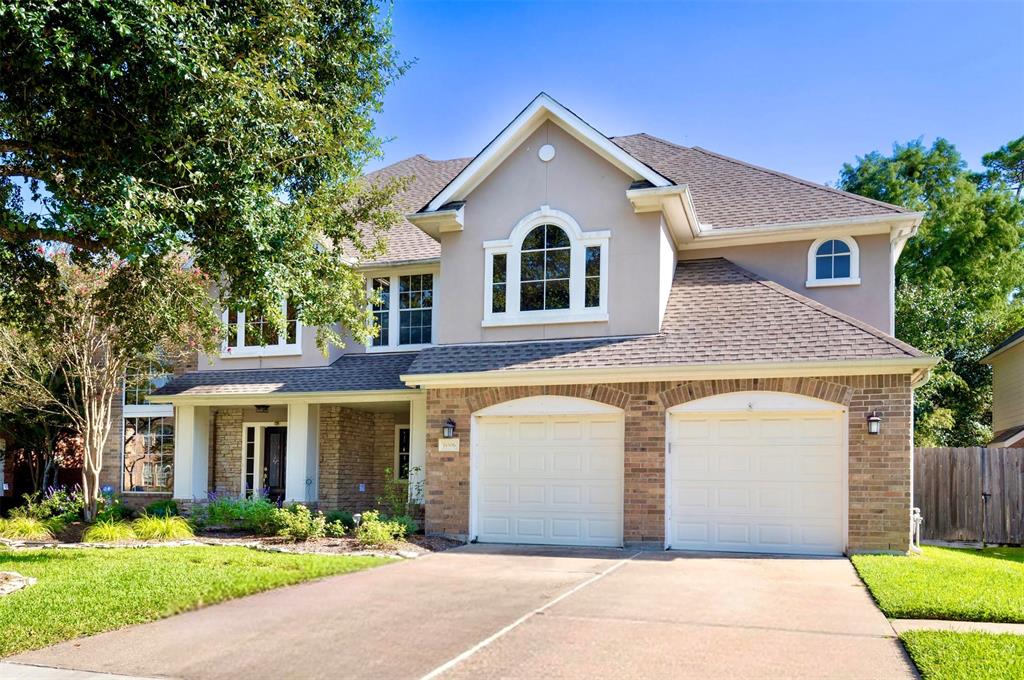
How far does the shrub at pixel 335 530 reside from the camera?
14.4 meters

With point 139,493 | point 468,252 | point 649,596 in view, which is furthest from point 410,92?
point 139,493

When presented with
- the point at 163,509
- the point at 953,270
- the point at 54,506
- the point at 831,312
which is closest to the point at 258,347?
the point at 163,509

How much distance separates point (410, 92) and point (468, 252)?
3.10 m

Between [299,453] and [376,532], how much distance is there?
5.42 metres

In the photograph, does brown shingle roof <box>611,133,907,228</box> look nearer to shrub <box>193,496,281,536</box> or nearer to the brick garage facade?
the brick garage facade

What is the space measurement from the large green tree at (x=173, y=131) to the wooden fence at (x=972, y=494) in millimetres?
11969

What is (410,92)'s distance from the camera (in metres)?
14.3

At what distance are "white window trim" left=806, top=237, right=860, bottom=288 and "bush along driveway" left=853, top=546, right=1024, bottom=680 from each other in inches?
222

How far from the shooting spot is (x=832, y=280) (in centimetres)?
1677

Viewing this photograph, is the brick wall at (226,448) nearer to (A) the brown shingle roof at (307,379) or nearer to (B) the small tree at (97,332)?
(A) the brown shingle roof at (307,379)

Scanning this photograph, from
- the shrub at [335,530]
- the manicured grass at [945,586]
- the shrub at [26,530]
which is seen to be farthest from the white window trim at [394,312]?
the manicured grass at [945,586]

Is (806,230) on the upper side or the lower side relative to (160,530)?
upper

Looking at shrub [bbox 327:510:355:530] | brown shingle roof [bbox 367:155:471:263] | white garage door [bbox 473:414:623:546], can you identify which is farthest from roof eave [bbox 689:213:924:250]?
shrub [bbox 327:510:355:530]

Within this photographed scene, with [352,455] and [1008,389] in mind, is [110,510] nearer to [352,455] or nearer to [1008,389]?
[352,455]
